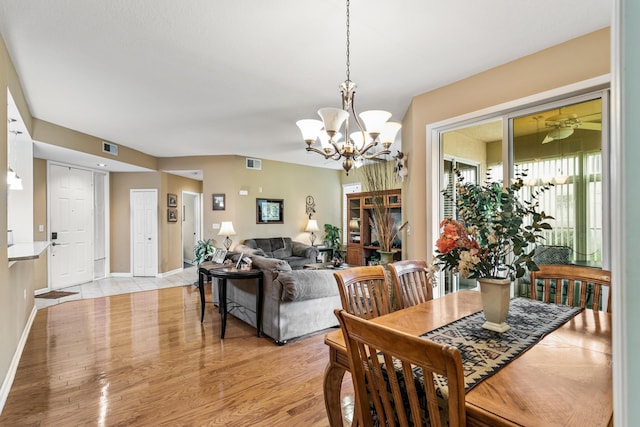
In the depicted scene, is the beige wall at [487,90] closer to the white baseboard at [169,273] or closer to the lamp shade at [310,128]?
the lamp shade at [310,128]

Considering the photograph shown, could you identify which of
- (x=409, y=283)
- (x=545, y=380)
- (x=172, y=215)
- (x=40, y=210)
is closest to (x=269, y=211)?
(x=172, y=215)

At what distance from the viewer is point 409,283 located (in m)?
2.19

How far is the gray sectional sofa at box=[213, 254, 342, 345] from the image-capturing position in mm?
3277

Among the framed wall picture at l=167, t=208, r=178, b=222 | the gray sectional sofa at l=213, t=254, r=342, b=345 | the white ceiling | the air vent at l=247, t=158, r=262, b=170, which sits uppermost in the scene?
the white ceiling

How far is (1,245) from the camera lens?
2.37 metres

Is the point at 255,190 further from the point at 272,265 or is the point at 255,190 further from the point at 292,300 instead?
the point at 292,300

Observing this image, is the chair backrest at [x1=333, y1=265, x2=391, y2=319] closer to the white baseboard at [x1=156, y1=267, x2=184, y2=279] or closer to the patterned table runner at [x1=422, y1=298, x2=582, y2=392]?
the patterned table runner at [x1=422, y1=298, x2=582, y2=392]

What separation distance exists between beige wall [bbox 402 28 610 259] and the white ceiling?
0.10 meters

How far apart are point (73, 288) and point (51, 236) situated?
3.33ft

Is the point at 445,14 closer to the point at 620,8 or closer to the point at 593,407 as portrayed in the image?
the point at 620,8

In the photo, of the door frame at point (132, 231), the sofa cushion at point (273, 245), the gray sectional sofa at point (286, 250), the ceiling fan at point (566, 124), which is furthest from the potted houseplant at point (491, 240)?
the door frame at point (132, 231)

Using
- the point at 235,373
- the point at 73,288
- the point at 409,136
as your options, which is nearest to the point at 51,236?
the point at 73,288

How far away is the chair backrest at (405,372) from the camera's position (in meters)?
0.79

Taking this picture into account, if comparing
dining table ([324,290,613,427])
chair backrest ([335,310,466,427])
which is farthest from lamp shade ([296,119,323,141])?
chair backrest ([335,310,466,427])
